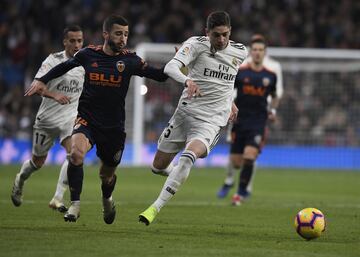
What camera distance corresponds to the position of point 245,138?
16.1 meters

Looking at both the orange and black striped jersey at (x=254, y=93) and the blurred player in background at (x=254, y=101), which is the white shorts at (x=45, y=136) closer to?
the blurred player in background at (x=254, y=101)

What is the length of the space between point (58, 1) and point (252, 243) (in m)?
22.0

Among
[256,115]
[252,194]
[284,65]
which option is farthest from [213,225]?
[284,65]

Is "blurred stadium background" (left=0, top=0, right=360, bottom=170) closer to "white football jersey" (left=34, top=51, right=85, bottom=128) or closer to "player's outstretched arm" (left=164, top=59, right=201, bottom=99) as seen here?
"white football jersey" (left=34, top=51, right=85, bottom=128)

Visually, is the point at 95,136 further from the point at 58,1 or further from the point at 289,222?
the point at 58,1

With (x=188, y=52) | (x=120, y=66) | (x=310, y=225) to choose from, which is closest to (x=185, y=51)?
(x=188, y=52)

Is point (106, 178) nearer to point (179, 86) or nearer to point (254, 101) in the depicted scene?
point (254, 101)

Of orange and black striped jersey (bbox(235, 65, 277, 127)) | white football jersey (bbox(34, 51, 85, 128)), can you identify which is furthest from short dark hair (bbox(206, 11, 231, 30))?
orange and black striped jersey (bbox(235, 65, 277, 127))

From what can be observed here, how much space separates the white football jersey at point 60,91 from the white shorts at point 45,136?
0.06 meters

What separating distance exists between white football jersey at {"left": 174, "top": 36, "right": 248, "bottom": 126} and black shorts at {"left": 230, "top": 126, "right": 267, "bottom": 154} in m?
4.59

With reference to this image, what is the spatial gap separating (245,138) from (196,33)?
1408 centimetres

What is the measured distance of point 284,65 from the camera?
90.1 feet

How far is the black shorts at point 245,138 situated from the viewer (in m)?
15.8

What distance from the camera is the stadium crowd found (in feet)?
89.2
